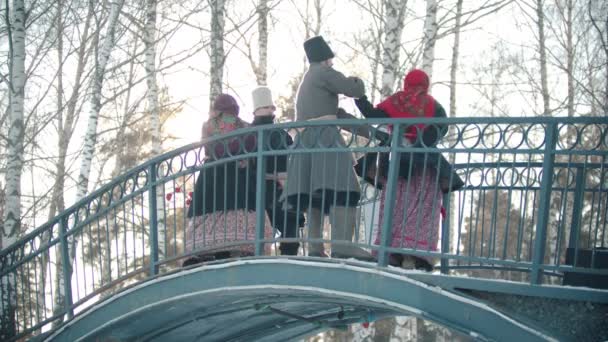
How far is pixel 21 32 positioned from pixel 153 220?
4.75m

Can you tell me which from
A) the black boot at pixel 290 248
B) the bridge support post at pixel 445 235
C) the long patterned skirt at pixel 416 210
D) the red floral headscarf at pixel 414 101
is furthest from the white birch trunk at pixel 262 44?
the long patterned skirt at pixel 416 210

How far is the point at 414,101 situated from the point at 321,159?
88cm

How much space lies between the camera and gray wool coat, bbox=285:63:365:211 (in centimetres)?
795

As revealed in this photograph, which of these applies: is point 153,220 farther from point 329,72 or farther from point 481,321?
point 481,321

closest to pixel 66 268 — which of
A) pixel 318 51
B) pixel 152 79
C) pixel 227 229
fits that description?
pixel 227 229

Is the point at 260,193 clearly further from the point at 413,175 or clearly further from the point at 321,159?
the point at 413,175

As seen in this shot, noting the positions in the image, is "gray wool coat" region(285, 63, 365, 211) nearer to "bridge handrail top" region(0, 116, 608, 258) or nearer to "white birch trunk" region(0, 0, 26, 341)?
"bridge handrail top" region(0, 116, 608, 258)

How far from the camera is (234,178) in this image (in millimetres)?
8938

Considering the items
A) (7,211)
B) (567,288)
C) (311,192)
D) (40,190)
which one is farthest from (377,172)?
(40,190)

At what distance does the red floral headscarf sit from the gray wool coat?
0.31m

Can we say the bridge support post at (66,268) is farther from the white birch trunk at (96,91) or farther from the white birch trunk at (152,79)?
the white birch trunk at (152,79)

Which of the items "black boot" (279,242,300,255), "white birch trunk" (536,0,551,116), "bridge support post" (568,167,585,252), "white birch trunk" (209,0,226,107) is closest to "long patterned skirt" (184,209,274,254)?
"black boot" (279,242,300,255)

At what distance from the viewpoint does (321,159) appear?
804 cm

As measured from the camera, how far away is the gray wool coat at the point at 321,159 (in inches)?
313
